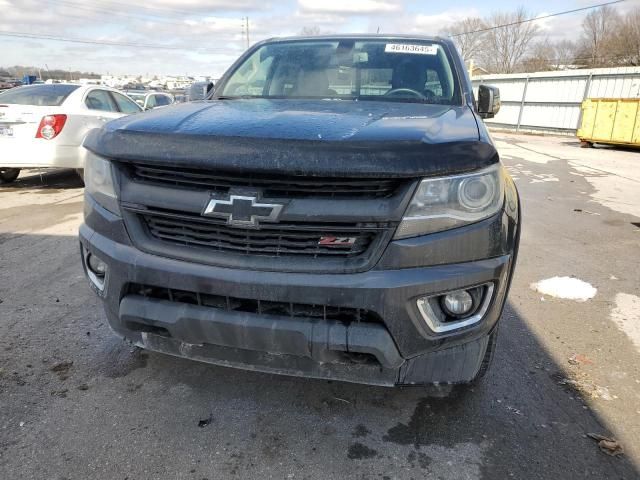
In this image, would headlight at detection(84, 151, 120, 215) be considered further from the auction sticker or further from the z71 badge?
the auction sticker

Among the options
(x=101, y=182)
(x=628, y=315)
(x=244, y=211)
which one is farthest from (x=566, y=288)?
(x=101, y=182)

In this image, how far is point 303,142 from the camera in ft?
5.89

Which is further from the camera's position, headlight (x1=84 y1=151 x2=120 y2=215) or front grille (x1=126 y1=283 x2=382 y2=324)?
headlight (x1=84 y1=151 x2=120 y2=215)

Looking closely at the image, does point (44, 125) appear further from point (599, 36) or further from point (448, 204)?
point (599, 36)

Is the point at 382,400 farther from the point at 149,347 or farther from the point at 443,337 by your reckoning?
the point at 149,347

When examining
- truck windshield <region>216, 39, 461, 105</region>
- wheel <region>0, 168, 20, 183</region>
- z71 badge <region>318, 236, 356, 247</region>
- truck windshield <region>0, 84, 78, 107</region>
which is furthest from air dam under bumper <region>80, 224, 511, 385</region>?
wheel <region>0, 168, 20, 183</region>

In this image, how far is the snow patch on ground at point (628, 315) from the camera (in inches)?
128

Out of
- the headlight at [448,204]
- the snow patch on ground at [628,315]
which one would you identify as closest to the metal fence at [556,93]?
the snow patch on ground at [628,315]

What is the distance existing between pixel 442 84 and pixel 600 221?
437 cm

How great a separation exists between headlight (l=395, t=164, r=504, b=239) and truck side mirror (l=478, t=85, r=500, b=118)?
1865 mm

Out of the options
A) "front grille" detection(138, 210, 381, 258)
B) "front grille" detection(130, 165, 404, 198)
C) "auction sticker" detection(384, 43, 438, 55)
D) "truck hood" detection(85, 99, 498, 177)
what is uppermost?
"auction sticker" detection(384, 43, 438, 55)

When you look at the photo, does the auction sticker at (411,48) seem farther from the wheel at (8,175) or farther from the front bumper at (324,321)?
the wheel at (8,175)

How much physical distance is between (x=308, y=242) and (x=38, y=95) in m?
7.27

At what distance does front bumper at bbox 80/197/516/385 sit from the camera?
5.82 feet
